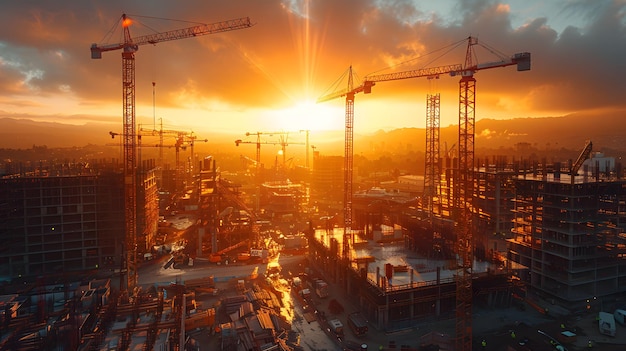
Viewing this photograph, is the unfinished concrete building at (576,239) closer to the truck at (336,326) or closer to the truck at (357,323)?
the truck at (357,323)

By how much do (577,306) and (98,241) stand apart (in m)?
28.8

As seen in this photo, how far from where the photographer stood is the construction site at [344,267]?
51.8ft

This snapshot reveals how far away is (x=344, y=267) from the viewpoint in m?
21.7

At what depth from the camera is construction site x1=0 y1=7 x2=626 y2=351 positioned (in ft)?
51.8

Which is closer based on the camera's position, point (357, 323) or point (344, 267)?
point (357, 323)

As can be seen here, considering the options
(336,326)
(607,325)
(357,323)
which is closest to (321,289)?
(336,326)

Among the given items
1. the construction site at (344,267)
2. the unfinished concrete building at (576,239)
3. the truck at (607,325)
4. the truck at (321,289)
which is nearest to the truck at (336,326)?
the construction site at (344,267)

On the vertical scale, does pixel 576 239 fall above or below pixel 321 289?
above

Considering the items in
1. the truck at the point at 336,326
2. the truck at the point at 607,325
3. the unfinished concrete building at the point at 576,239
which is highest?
the unfinished concrete building at the point at 576,239

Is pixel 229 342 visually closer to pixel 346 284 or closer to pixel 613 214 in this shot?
pixel 346 284

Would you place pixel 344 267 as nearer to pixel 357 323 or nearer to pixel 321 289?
pixel 321 289

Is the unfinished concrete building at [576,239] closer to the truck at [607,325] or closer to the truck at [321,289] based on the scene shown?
the truck at [607,325]

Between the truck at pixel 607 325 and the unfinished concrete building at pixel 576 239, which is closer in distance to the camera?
the truck at pixel 607 325

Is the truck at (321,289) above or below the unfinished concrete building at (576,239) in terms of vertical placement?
below
